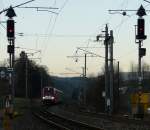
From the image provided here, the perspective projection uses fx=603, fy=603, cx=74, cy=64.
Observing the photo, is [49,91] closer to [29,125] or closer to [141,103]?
[141,103]

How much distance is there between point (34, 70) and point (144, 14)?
11220 centimetres

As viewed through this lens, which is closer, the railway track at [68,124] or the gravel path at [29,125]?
the railway track at [68,124]

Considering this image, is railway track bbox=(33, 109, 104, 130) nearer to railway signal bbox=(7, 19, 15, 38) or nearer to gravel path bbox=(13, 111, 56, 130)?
gravel path bbox=(13, 111, 56, 130)

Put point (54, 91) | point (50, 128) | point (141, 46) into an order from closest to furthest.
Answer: point (50, 128) → point (141, 46) → point (54, 91)

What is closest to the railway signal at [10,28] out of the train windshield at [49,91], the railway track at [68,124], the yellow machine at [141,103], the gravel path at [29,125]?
the railway track at [68,124]

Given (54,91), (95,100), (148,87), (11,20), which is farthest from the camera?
(148,87)

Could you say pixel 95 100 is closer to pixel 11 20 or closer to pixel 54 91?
pixel 54 91

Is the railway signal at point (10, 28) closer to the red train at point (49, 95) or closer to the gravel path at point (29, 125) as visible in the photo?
the gravel path at point (29, 125)

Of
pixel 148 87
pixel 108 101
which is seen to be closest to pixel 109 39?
pixel 108 101

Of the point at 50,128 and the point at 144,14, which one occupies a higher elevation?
the point at 144,14

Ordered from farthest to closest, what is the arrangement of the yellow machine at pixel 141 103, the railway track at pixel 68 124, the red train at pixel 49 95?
the red train at pixel 49 95 < the yellow machine at pixel 141 103 < the railway track at pixel 68 124

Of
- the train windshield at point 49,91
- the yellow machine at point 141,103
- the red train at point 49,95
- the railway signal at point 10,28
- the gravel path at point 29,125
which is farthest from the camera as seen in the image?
the red train at point 49,95

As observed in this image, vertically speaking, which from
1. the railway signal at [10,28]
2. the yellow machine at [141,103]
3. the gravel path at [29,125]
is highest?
the railway signal at [10,28]

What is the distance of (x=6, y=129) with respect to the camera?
25938 mm
